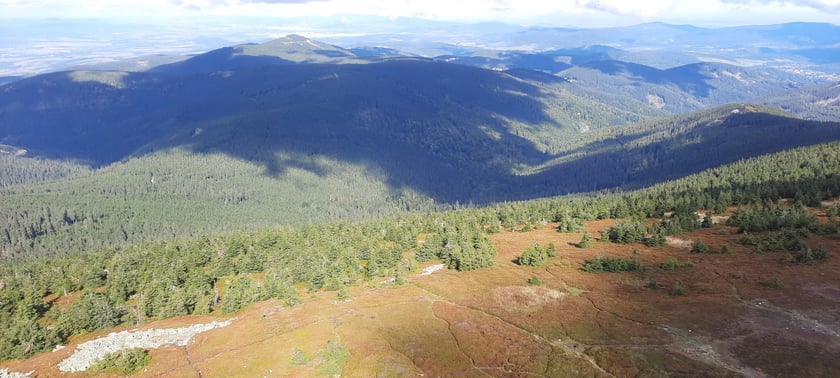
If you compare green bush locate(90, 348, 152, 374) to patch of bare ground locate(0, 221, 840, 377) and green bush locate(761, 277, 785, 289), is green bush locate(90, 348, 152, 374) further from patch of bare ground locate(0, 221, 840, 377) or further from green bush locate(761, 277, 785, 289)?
green bush locate(761, 277, 785, 289)

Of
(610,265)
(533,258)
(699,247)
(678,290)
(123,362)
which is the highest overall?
(678,290)

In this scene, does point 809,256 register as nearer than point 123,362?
No

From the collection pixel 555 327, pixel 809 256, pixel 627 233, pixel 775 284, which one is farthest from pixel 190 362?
pixel 809 256

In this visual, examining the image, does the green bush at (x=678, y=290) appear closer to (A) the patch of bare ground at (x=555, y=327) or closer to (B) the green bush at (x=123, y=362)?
(A) the patch of bare ground at (x=555, y=327)

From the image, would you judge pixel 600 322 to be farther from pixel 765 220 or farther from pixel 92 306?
pixel 92 306

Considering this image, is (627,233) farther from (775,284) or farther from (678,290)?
(775,284)

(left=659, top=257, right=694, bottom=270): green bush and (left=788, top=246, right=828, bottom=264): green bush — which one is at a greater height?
(left=788, top=246, right=828, bottom=264): green bush

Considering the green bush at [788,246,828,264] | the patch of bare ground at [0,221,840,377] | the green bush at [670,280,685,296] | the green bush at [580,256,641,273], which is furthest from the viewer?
the green bush at [580,256,641,273]

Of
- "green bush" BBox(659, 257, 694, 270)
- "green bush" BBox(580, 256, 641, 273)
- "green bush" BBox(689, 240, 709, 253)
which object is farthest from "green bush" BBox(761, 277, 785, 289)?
"green bush" BBox(689, 240, 709, 253)
